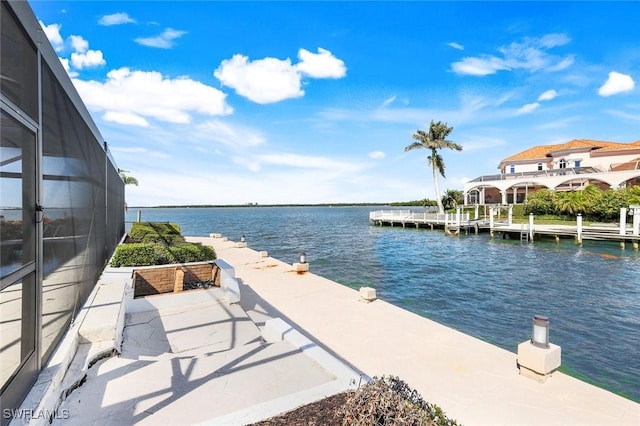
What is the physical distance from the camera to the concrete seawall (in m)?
3.73

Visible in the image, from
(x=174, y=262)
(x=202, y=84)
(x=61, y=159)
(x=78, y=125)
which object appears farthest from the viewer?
(x=202, y=84)

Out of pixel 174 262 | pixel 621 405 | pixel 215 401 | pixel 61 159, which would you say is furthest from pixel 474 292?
pixel 61 159

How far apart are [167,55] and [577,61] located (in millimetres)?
21421

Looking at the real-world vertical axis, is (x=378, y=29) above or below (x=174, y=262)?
above

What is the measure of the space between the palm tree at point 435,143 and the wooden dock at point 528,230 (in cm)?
587

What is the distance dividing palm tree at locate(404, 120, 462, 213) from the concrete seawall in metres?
34.7

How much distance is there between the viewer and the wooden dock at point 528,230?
21.8 m

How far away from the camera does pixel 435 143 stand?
39.0 meters

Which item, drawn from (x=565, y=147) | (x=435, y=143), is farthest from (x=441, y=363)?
(x=565, y=147)

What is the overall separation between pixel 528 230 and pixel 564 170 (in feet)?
56.3

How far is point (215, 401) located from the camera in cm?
282

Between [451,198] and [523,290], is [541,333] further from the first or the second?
[451,198]

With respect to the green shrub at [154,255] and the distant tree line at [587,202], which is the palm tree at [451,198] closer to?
the distant tree line at [587,202]

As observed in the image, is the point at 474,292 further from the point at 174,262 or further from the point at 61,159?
the point at 61,159
